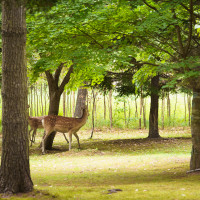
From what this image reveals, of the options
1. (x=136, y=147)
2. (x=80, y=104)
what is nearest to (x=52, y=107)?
(x=136, y=147)

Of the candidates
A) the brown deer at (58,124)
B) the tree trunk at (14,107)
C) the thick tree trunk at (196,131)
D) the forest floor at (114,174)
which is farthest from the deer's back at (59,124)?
the tree trunk at (14,107)

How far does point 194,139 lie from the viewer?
8375mm

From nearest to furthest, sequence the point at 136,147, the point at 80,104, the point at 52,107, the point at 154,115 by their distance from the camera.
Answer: the point at 136,147 < the point at 52,107 < the point at 154,115 < the point at 80,104

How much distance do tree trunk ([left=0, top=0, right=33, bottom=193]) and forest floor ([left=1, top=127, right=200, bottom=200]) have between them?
0.32 meters

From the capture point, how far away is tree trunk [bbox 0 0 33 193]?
19.1ft

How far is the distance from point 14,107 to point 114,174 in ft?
12.7

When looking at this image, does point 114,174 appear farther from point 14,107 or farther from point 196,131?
point 14,107

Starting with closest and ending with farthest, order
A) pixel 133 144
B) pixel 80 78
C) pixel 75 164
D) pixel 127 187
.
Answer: pixel 127 187 < pixel 75 164 < pixel 80 78 < pixel 133 144

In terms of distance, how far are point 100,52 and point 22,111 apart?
3.06 m

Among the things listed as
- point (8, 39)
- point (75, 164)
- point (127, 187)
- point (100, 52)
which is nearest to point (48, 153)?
point (75, 164)

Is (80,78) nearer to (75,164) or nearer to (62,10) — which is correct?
(75,164)

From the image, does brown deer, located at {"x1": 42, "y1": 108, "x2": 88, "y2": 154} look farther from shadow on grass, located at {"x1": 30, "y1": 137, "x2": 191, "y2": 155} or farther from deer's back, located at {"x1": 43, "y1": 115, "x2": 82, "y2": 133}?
shadow on grass, located at {"x1": 30, "y1": 137, "x2": 191, "y2": 155}

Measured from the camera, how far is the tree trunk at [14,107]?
5836 mm

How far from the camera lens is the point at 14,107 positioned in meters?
5.89
